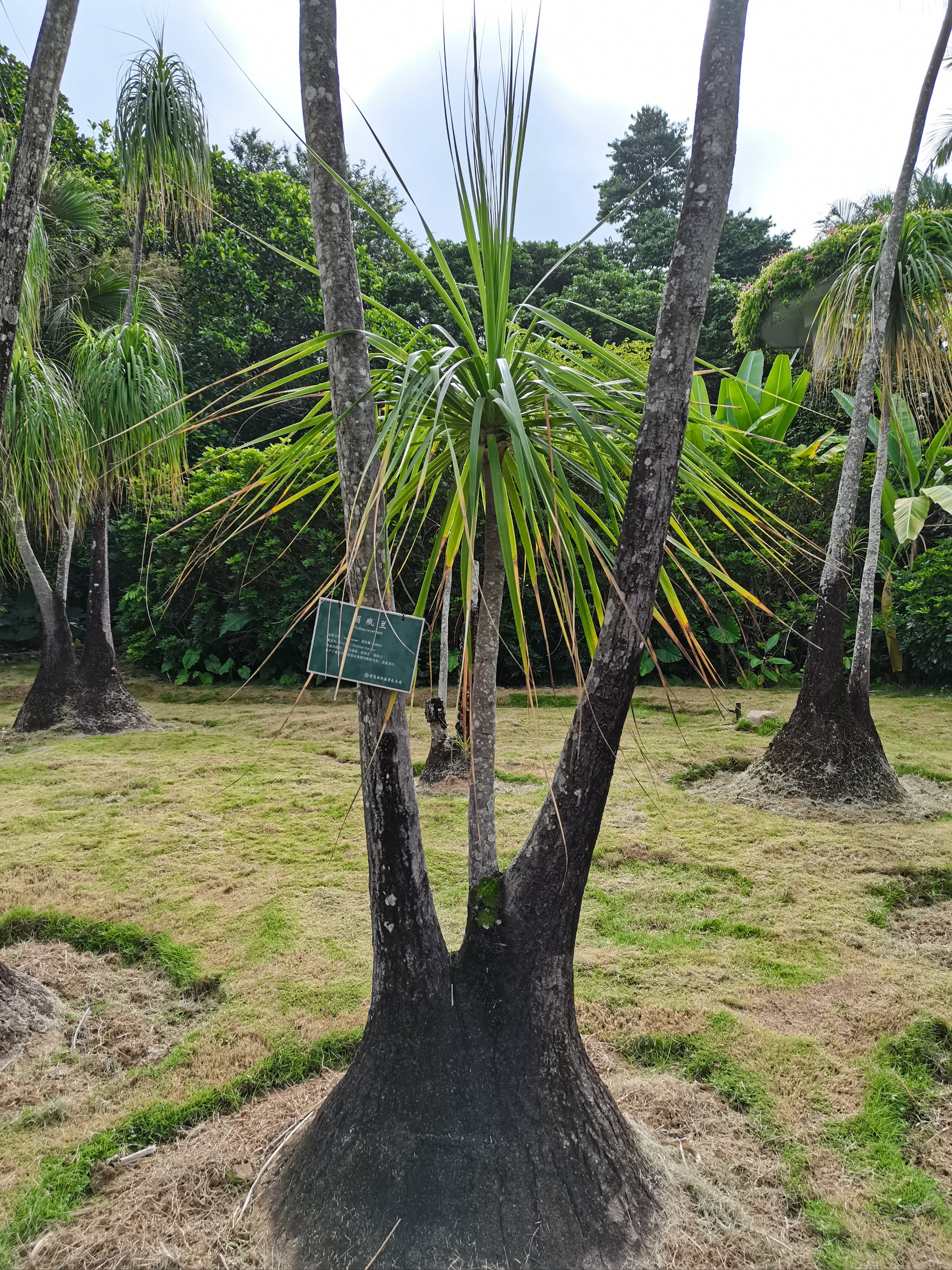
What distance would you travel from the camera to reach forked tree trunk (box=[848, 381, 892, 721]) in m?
5.28

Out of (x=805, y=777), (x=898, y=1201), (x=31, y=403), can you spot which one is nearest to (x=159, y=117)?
(x=31, y=403)

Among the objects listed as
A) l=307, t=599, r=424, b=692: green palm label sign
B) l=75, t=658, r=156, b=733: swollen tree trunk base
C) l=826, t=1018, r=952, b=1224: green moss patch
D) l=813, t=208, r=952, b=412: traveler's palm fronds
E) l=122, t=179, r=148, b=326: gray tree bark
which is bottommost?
l=826, t=1018, r=952, b=1224: green moss patch

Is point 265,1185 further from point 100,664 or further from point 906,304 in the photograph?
point 100,664

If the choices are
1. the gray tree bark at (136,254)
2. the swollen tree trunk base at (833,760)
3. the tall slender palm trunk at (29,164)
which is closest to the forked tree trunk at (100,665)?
the gray tree bark at (136,254)

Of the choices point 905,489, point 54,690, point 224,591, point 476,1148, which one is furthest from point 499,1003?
point 224,591

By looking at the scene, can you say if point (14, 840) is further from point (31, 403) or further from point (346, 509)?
point (346, 509)

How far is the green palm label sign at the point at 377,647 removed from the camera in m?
1.82

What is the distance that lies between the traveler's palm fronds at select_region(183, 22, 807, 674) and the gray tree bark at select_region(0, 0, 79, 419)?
128cm

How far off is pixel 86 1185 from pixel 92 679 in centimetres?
652

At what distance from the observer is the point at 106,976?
3.27 meters

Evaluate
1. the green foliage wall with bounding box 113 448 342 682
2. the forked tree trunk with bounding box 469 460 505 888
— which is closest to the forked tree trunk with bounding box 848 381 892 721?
the forked tree trunk with bounding box 469 460 505 888

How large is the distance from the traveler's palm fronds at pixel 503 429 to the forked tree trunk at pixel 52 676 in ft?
22.1

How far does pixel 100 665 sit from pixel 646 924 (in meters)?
6.31

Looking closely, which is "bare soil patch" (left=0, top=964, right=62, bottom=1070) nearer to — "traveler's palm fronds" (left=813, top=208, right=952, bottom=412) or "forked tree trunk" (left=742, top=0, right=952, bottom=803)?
"forked tree trunk" (left=742, top=0, right=952, bottom=803)
